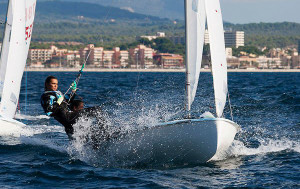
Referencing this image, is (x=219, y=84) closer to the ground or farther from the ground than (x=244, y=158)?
farther from the ground

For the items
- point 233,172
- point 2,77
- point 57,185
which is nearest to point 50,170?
point 57,185

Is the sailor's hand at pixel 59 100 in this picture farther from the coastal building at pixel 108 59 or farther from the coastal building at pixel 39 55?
the coastal building at pixel 39 55

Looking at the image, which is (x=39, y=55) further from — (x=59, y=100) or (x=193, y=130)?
(x=193, y=130)

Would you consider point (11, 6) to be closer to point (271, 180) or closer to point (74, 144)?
point (74, 144)

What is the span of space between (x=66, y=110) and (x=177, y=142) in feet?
6.07

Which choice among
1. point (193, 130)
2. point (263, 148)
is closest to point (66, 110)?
point (193, 130)

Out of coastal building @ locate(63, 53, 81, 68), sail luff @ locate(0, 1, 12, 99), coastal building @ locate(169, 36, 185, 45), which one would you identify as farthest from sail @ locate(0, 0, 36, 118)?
coastal building @ locate(169, 36, 185, 45)

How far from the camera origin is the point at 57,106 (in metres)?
8.55

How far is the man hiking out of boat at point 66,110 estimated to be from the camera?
8.52m

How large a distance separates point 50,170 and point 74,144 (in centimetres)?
96

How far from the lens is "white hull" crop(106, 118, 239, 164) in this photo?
8133mm

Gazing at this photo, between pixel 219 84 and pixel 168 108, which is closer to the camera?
pixel 219 84

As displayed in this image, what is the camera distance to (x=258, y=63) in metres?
166

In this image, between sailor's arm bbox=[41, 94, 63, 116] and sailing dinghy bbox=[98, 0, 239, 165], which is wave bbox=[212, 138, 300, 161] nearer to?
sailing dinghy bbox=[98, 0, 239, 165]
